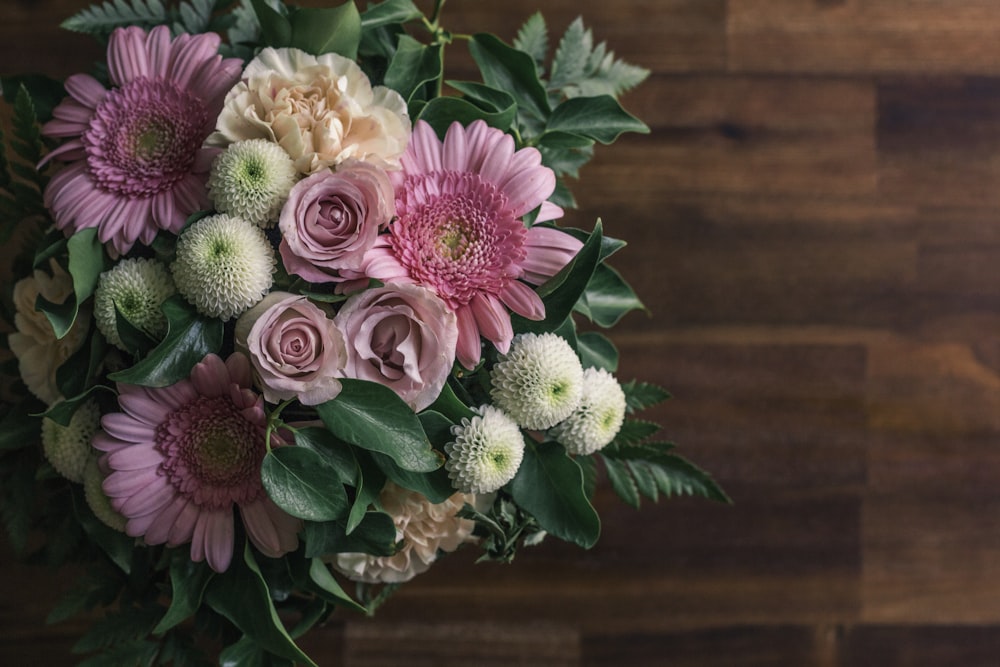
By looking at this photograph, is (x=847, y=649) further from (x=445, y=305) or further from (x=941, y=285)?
(x=445, y=305)

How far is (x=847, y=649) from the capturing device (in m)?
0.91

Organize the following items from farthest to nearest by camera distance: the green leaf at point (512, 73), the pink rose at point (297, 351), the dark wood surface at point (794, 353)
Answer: the dark wood surface at point (794, 353) < the green leaf at point (512, 73) < the pink rose at point (297, 351)

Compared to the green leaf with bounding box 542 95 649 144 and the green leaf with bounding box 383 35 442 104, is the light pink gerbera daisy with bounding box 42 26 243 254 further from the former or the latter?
the green leaf with bounding box 542 95 649 144

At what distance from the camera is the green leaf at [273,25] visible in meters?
0.51

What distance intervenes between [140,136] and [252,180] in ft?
0.28

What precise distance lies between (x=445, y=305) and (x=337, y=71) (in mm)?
153

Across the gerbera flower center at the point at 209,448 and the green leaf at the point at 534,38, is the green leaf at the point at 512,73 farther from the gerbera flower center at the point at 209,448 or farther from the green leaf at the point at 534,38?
the gerbera flower center at the point at 209,448

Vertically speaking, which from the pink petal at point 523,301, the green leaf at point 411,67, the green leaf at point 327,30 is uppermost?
the green leaf at point 327,30

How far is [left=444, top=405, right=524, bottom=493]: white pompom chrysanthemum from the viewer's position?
479 millimetres

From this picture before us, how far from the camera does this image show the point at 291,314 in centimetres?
45

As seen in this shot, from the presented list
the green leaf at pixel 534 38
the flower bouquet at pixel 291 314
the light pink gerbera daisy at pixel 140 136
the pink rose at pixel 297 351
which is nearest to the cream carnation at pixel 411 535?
the flower bouquet at pixel 291 314

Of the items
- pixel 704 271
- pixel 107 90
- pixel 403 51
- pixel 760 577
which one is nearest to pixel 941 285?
pixel 704 271

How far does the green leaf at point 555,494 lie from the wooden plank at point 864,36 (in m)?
0.54

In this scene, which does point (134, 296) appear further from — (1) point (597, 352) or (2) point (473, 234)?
(1) point (597, 352)
